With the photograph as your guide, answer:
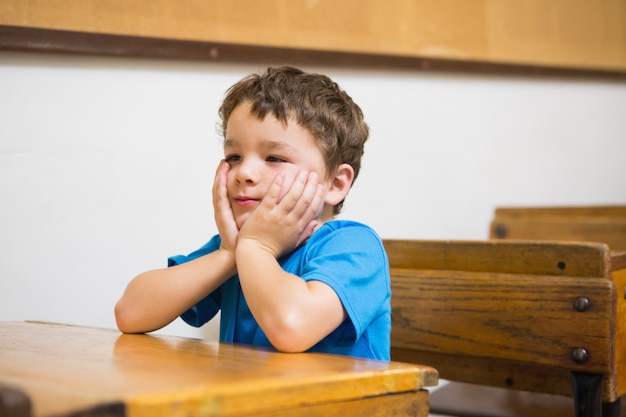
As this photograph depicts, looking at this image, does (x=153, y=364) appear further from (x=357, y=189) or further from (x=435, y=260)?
(x=357, y=189)

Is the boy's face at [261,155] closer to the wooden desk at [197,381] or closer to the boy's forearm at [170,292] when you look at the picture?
the boy's forearm at [170,292]

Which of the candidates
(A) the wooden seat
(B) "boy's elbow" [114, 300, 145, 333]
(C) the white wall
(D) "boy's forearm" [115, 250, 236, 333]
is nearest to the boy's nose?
(D) "boy's forearm" [115, 250, 236, 333]

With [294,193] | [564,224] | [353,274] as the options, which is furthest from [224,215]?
[564,224]

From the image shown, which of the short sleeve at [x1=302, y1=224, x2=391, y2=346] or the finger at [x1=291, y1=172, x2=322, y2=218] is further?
the finger at [x1=291, y1=172, x2=322, y2=218]

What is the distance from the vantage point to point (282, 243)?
1233 millimetres

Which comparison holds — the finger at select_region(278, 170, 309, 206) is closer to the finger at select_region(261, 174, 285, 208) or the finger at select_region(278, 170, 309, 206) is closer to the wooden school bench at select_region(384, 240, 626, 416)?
the finger at select_region(261, 174, 285, 208)

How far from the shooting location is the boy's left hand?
1.22 m

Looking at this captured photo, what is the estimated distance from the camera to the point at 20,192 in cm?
162

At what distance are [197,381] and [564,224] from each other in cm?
178

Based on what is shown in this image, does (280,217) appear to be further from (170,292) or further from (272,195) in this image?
(170,292)

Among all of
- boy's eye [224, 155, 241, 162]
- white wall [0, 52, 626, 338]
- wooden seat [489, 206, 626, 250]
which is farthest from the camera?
wooden seat [489, 206, 626, 250]

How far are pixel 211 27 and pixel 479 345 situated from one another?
900 mm

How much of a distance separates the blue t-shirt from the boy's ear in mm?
79

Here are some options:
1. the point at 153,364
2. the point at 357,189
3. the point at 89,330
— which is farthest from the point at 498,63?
the point at 153,364
